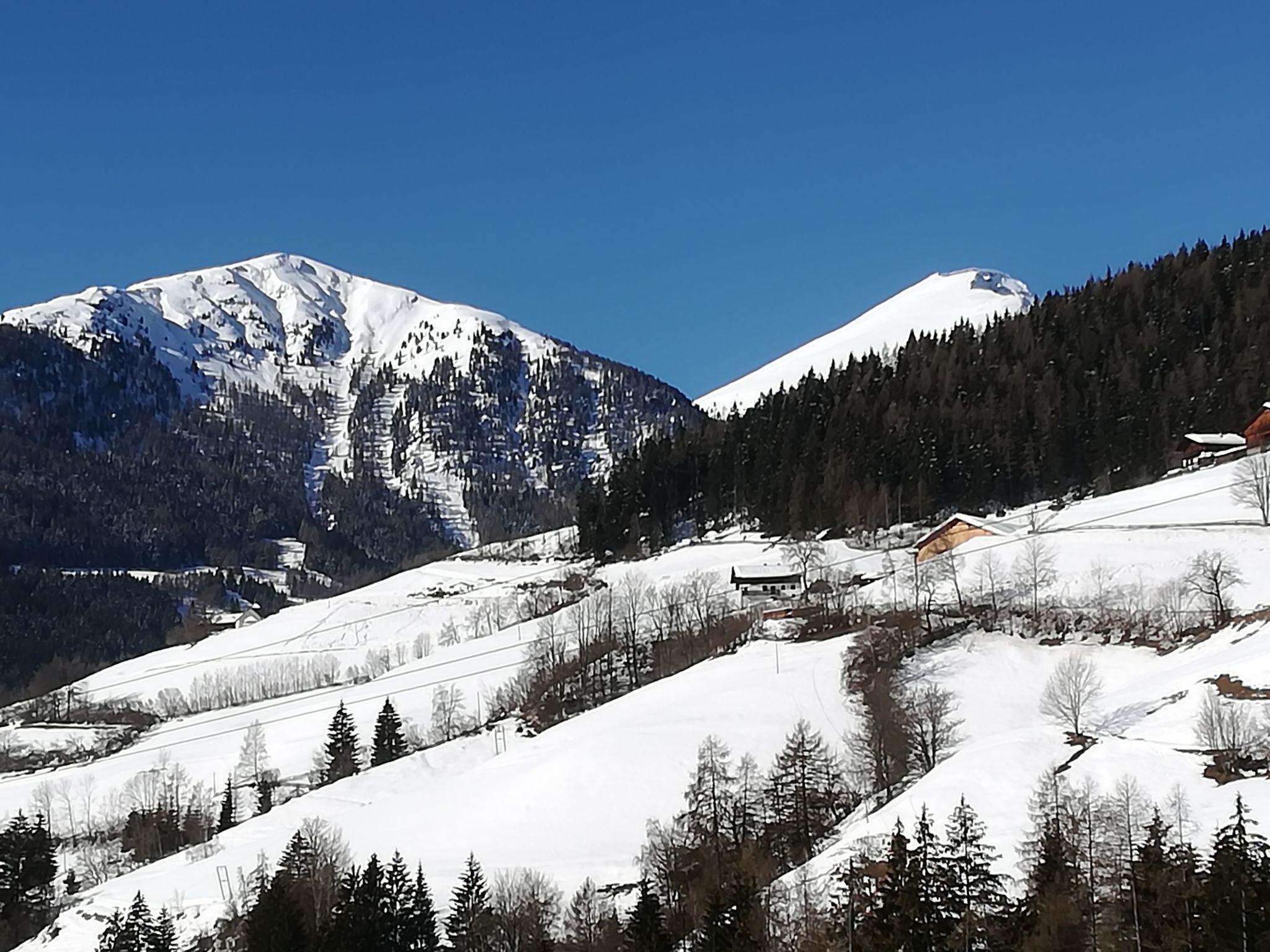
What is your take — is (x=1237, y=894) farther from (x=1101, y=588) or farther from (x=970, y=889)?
(x=1101, y=588)

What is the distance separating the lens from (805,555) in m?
97.0

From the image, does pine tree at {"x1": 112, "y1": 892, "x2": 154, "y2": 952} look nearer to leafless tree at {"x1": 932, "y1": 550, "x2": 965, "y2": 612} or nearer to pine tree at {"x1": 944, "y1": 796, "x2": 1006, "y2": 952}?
pine tree at {"x1": 944, "y1": 796, "x2": 1006, "y2": 952}

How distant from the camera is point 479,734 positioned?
7906 centimetres

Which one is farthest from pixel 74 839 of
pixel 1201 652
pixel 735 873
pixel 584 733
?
pixel 1201 652

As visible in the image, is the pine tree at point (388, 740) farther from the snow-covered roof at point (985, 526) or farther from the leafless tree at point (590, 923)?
the snow-covered roof at point (985, 526)

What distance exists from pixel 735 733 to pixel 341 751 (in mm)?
34910

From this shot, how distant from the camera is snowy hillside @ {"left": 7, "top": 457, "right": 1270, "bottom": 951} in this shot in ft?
151

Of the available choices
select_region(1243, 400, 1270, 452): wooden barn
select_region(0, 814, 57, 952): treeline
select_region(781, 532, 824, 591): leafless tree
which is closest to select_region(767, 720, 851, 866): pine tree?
select_region(781, 532, 824, 591): leafless tree

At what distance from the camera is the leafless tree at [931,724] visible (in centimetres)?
5688

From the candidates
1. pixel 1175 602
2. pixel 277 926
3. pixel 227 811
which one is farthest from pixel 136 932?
pixel 1175 602

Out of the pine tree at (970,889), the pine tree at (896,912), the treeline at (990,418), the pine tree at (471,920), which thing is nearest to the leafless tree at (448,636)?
the treeline at (990,418)

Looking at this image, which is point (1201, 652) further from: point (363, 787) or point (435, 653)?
point (435, 653)

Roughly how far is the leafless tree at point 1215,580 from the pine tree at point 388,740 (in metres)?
56.3

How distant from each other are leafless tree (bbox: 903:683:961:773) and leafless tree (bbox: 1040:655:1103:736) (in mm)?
5054
